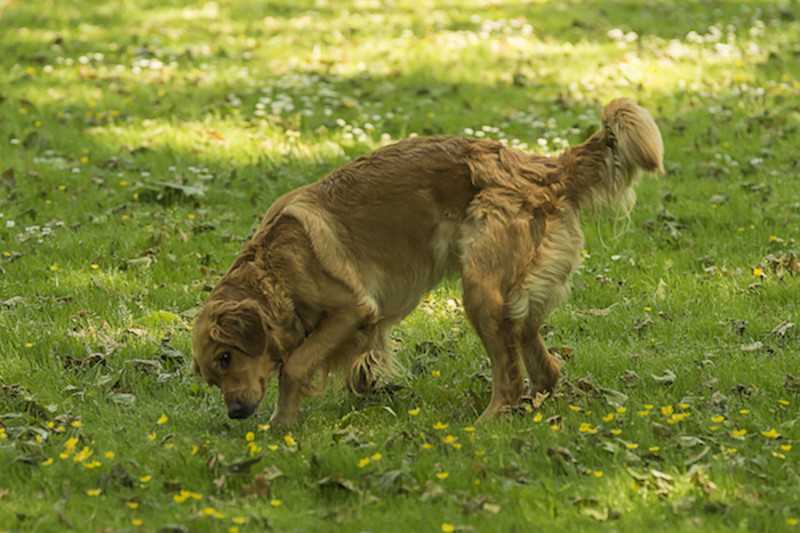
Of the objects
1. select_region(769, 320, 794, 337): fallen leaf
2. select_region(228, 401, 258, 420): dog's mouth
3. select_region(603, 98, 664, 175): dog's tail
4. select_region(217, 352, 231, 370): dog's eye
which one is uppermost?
select_region(603, 98, 664, 175): dog's tail

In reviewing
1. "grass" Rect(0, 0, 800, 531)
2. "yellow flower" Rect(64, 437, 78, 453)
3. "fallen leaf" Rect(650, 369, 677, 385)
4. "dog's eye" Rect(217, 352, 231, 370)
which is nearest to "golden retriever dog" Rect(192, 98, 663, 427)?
"dog's eye" Rect(217, 352, 231, 370)

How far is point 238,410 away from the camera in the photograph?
642 cm

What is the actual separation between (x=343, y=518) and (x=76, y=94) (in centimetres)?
923

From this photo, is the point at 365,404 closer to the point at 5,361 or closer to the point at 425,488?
the point at 425,488

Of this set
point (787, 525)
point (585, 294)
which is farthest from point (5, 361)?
point (787, 525)

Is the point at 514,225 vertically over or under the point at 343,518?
over

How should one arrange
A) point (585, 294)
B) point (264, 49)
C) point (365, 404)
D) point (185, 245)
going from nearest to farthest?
point (365, 404)
point (585, 294)
point (185, 245)
point (264, 49)

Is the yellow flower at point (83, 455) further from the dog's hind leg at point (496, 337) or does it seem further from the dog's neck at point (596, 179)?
the dog's neck at point (596, 179)

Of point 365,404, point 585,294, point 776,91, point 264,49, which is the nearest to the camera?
point 365,404

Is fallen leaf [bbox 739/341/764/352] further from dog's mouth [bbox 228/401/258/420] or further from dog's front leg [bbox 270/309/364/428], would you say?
dog's mouth [bbox 228/401/258/420]

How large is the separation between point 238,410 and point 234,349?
309 mm

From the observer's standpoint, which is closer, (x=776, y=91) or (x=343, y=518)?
(x=343, y=518)

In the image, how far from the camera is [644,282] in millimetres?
8523

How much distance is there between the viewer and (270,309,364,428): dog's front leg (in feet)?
21.7
